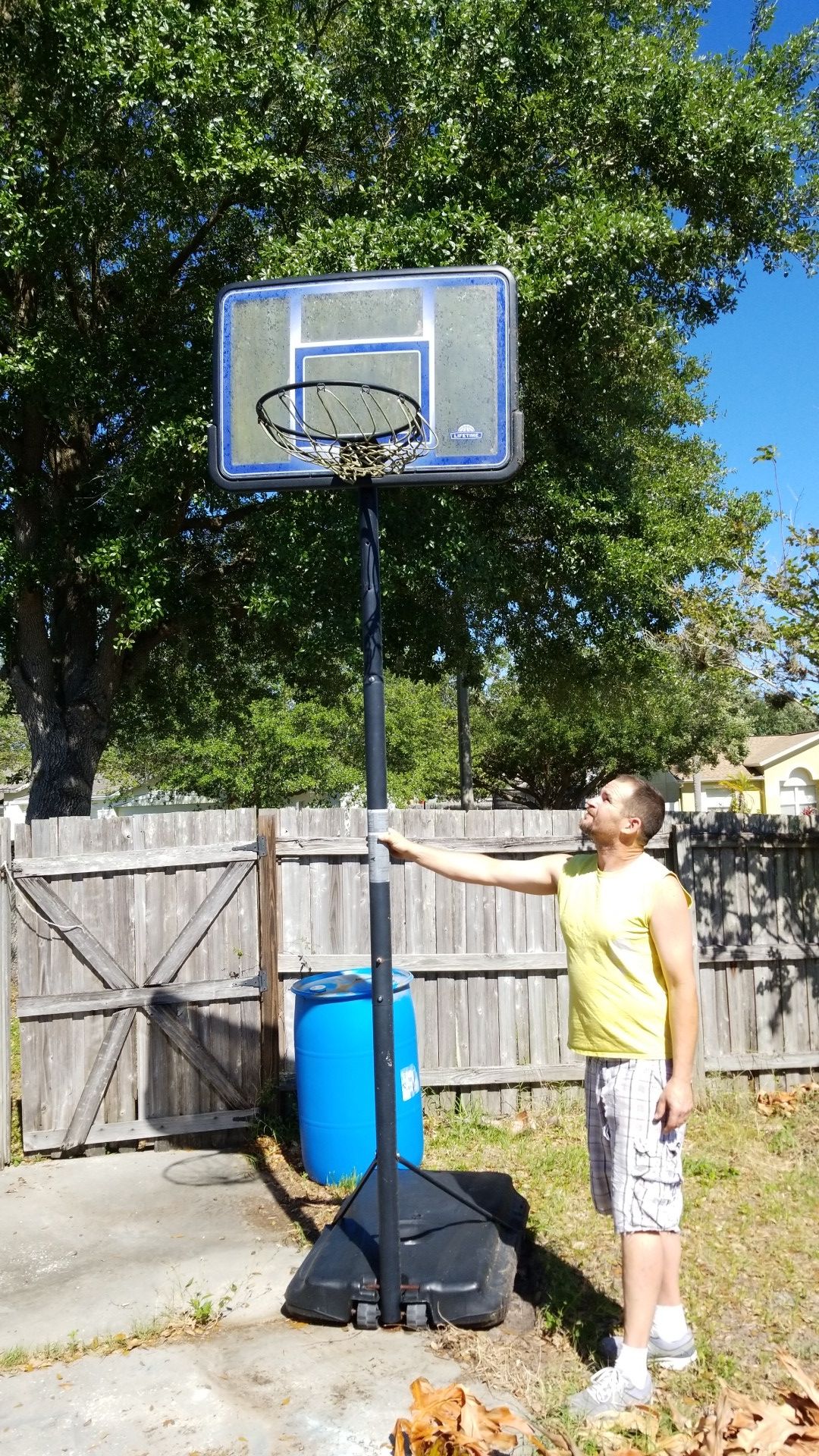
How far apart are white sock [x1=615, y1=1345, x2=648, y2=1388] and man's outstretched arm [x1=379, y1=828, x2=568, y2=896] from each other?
1441mm

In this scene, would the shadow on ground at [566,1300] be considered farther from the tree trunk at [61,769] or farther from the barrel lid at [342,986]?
the tree trunk at [61,769]

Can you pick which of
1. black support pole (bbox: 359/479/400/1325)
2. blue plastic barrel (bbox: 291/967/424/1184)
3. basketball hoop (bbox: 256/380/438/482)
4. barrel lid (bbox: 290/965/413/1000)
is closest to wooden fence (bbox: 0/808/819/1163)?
barrel lid (bbox: 290/965/413/1000)

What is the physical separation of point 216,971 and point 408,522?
15.8 feet

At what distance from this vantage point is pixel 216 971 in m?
6.58

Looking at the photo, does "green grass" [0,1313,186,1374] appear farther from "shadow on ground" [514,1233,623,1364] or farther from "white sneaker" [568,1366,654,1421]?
"white sneaker" [568,1366,654,1421]

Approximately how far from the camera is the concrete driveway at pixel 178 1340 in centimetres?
338

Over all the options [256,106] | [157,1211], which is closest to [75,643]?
[256,106]

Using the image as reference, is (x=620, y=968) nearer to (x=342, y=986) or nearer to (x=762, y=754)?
(x=342, y=986)

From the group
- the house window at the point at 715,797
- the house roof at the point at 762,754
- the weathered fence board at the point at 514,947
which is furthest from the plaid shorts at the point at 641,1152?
the house window at the point at 715,797

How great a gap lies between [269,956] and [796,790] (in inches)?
1619

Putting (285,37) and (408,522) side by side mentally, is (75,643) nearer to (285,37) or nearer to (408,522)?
(408,522)

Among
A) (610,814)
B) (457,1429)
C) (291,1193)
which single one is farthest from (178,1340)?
(610,814)

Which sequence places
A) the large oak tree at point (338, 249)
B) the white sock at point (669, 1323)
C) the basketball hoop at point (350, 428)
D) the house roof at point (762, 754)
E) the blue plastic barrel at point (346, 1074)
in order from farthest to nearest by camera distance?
the house roof at point (762, 754)
the large oak tree at point (338, 249)
the blue plastic barrel at point (346, 1074)
the basketball hoop at point (350, 428)
the white sock at point (669, 1323)

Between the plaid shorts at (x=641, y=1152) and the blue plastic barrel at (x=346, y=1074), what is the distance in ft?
6.30
